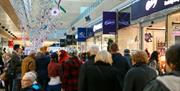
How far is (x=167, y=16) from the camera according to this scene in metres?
9.73

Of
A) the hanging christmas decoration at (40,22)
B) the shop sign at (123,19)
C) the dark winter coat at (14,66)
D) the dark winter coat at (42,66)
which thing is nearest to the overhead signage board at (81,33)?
the hanging christmas decoration at (40,22)

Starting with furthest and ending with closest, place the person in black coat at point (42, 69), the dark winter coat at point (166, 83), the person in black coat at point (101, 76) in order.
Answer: the person in black coat at point (42, 69)
the person in black coat at point (101, 76)
the dark winter coat at point (166, 83)

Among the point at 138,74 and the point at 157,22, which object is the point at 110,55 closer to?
the point at 138,74

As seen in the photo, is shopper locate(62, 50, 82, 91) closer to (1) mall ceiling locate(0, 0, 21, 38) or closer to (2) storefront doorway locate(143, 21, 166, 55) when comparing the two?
(2) storefront doorway locate(143, 21, 166, 55)

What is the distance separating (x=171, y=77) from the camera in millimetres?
2607

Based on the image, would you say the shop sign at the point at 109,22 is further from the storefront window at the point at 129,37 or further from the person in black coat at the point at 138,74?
the person in black coat at the point at 138,74

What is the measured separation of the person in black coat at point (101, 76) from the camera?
561 cm

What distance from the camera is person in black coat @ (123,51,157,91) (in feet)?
16.9

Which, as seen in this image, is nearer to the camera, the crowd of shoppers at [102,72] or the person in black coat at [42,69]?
the crowd of shoppers at [102,72]

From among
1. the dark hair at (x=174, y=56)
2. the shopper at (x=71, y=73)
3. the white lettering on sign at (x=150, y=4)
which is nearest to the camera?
the dark hair at (x=174, y=56)

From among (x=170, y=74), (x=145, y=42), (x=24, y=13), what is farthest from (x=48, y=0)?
(x=170, y=74)

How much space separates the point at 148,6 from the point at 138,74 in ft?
19.7

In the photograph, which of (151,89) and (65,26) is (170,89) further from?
(65,26)

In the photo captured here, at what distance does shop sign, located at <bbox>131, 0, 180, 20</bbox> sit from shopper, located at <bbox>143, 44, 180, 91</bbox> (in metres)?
6.11
